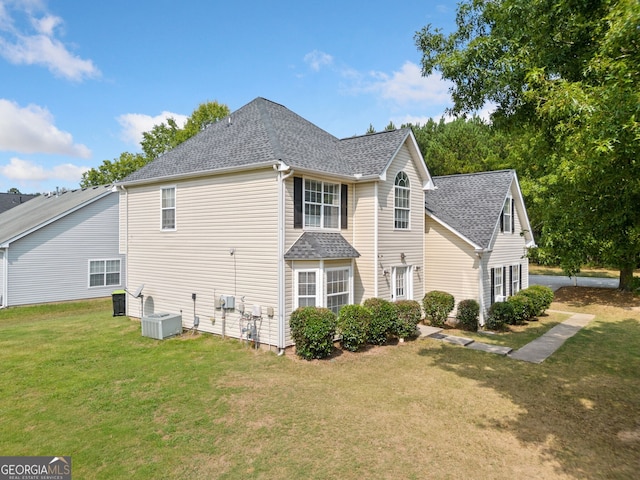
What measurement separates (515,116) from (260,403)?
9020 millimetres

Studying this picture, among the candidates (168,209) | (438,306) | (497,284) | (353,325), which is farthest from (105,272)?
(497,284)

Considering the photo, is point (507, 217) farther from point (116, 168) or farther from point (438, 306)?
point (116, 168)

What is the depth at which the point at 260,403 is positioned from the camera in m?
7.96

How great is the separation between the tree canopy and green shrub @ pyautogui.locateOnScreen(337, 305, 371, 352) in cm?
2969

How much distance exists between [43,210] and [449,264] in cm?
2724

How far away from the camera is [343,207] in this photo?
13633mm

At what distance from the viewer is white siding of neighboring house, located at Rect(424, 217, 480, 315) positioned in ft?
52.7

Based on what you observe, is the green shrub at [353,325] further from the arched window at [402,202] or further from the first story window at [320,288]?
the arched window at [402,202]

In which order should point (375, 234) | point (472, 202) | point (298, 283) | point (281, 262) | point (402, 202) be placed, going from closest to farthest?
point (281, 262) → point (298, 283) → point (375, 234) → point (402, 202) → point (472, 202)

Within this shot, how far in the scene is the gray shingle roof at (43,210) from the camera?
21.1 m

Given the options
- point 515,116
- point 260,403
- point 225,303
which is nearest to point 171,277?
point 225,303

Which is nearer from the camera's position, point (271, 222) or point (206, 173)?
point (271, 222)

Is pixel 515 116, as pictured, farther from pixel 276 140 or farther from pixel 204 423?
pixel 204 423

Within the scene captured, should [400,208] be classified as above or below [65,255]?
above
